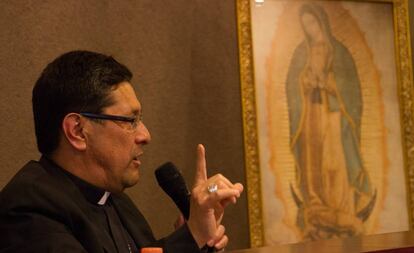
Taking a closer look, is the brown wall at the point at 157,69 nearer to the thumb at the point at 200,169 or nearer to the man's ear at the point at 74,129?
the man's ear at the point at 74,129

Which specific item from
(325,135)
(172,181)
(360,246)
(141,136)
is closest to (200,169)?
(172,181)

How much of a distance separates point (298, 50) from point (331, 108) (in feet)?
1.32

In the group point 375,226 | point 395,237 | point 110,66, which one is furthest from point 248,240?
point 395,237

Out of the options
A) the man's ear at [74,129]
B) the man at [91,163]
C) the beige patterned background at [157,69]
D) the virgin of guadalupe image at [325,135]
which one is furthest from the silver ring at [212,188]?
the virgin of guadalupe image at [325,135]

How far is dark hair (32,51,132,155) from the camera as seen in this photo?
2246mm

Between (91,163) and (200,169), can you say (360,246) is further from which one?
(91,163)

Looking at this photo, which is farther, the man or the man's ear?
the man's ear

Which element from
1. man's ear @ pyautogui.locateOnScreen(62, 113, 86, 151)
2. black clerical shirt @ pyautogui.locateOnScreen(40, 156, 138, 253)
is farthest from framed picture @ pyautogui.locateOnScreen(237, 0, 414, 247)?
man's ear @ pyautogui.locateOnScreen(62, 113, 86, 151)

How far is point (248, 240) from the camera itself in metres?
3.74

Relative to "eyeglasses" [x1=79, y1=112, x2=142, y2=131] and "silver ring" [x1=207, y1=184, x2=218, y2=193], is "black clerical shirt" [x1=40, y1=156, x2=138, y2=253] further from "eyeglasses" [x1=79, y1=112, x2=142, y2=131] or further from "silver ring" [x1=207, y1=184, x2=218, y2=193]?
"silver ring" [x1=207, y1=184, x2=218, y2=193]

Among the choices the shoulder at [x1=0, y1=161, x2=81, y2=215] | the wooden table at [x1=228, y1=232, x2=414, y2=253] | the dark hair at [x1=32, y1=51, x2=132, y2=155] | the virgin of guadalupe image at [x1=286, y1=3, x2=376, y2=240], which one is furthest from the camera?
the virgin of guadalupe image at [x1=286, y1=3, x2=376, y2=240]

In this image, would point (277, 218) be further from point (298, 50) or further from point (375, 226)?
point (298, 50)

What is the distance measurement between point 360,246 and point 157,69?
2065mm

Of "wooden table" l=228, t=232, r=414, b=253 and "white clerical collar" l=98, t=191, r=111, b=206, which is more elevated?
"white clerical collar" l=98, t=191, r=111, b=206
